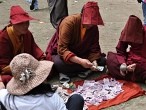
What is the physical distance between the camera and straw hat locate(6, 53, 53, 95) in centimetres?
245

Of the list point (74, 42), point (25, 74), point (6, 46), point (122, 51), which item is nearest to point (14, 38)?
point (6, 46)

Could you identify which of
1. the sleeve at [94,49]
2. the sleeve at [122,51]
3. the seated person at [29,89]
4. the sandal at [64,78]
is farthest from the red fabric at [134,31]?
the seated person at [29,89]

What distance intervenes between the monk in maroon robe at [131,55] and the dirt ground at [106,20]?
0.32 metres

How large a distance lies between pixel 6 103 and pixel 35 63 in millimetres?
366

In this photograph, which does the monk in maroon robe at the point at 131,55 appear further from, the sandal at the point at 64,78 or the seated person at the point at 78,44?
the sandal at the point at 64,78

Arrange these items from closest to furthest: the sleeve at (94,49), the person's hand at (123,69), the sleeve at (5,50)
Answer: the sleeve at (5,50) → the person's hand at (123,69) → the sleeve at (94,49)

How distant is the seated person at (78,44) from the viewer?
13.0 feet

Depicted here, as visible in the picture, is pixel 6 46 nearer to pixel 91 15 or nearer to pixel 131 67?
pixel 91 15

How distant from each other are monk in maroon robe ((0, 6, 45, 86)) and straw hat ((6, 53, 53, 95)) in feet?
4.10

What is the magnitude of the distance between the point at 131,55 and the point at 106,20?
2.95 meters

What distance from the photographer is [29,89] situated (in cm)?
246

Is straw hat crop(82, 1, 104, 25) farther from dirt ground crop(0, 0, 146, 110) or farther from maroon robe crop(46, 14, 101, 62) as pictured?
dirt ground crop(0, 0, 146, 110)

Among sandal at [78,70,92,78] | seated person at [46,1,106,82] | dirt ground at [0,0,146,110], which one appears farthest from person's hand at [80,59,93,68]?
dirt ground at [0,0,146,110]

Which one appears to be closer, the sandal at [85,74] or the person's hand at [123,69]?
the person's hand at [123,69]
